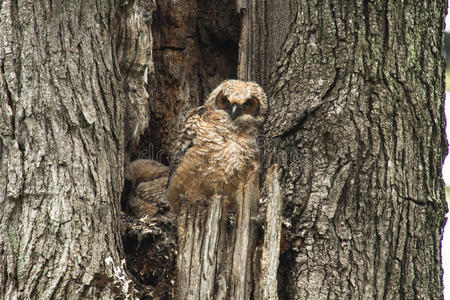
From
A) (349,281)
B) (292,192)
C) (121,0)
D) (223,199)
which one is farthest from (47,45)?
(349,281)

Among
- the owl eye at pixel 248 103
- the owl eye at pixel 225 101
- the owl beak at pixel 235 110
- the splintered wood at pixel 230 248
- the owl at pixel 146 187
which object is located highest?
the owl eye at pixel 225 101

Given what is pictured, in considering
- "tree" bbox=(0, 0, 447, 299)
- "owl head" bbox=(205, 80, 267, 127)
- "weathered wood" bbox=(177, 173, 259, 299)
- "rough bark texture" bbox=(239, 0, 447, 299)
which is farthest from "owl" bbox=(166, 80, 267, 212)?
"weathered wood" bbox=(177, 173, 259, 299)

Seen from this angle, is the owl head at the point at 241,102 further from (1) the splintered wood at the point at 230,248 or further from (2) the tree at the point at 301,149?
(1) the splintered wood at the point at 230,248

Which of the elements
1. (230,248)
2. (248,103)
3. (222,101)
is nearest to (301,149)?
(230,248)

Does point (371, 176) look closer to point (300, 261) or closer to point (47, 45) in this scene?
point (300, 261)

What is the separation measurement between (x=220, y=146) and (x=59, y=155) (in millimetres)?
1461

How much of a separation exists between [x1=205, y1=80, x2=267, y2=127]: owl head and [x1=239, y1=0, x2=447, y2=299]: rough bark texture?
1.69 ft

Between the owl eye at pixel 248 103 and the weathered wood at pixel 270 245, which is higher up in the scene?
the owl eye at pixel 248 103

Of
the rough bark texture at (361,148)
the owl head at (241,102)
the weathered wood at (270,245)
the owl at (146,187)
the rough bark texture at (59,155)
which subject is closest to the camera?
the rough bark texture at (59,155)

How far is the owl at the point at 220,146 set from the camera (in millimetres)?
4059

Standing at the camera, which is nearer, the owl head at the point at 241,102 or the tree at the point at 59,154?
the tree at the point at 59,154

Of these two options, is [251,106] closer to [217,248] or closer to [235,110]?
[235,110]

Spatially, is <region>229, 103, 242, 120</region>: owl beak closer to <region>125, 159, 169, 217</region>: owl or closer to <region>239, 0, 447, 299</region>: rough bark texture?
<region>239, 0, 447, 299</region>: rough bark texture

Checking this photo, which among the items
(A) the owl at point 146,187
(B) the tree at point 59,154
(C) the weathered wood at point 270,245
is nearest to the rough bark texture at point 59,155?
(B) the tree at point 59,154
